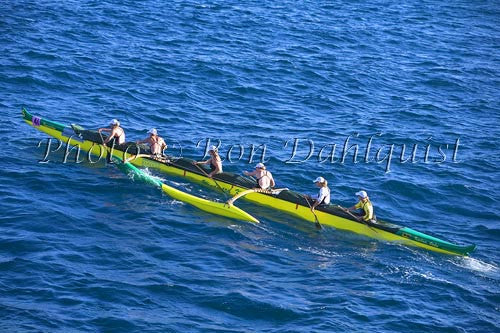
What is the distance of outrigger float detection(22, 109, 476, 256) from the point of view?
86.5 feet

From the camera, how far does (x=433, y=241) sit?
2605cm

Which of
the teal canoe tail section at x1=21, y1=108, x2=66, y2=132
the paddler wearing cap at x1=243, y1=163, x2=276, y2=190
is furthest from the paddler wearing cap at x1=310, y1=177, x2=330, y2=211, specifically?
the teal canoe tail section at x1=21, y1=108, x2=66, y2=132

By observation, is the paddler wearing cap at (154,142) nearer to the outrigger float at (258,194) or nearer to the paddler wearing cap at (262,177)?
the outrigger float at (258,194)

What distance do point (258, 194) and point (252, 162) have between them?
12.6 feet

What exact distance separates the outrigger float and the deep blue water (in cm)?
43

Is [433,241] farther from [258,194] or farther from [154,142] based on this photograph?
[154,142]

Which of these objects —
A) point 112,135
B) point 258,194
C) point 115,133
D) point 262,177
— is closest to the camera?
point 262,177

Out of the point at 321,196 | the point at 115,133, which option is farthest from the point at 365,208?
the point at 115,133

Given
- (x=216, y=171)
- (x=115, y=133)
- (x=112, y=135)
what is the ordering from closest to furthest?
1. (x=216, y=171)
2. (x=112, y=135)
3. (x=115, y=133)

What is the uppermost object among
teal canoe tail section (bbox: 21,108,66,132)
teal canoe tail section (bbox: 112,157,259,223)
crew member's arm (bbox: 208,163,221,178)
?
teal canoe tail section (bbox: 21,108,66,132)

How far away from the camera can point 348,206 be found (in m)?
29.4

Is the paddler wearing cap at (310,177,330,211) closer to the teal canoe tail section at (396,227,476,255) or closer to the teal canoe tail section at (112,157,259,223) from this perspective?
the teal canoe tail section at (112,157,259,223)

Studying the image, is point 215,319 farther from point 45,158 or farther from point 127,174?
point 45,158

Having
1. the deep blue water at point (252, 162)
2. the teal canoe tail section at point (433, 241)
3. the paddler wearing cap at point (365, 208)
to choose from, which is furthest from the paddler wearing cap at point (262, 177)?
the teal canoe tail section at point (433, 241)
